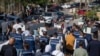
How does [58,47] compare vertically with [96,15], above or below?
above

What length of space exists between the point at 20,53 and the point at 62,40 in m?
3.39

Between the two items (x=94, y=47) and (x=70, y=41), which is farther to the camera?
(x=70, y=41)

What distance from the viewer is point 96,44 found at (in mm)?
11484

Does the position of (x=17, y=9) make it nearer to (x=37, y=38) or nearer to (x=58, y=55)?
(x=37, y=38)

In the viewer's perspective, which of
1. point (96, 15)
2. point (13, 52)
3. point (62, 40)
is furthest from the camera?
point (96, 15)

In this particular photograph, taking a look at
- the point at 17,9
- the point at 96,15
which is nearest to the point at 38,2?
the point at 17,9

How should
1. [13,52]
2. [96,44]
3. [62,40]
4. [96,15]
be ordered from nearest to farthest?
[13,52]
[96,44]
[62,40]
[96,15]

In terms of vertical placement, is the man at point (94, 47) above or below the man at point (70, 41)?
above

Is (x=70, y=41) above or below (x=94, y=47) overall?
below

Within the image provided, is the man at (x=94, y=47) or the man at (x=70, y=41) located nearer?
the man at (x=94, y=47)

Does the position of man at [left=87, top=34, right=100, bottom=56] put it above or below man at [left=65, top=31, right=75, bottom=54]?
above

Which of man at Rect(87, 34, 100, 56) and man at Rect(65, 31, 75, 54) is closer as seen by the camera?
man at Rect(87, 34, 100, 56)

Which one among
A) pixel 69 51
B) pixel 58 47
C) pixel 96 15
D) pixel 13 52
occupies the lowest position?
pixel 96 15

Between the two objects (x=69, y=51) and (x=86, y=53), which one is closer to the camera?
(x=86, y=53)
